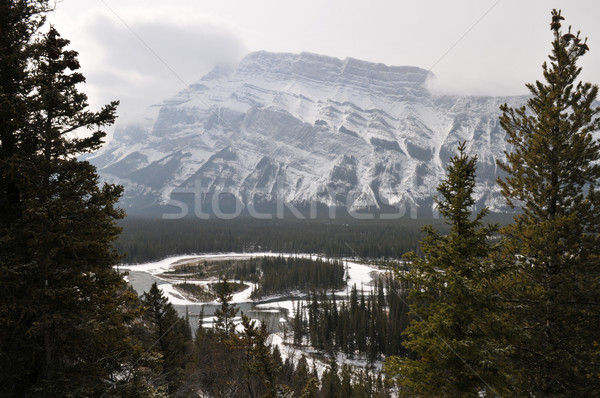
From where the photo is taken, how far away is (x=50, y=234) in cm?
793

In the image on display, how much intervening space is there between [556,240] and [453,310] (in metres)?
4.87

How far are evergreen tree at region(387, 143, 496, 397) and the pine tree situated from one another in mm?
1342

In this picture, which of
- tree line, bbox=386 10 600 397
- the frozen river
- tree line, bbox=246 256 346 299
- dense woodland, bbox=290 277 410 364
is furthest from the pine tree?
tree line, bbox=246 256 346 299

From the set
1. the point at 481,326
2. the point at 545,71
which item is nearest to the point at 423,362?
the point at 481,326

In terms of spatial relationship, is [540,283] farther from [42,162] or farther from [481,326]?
[42,162]

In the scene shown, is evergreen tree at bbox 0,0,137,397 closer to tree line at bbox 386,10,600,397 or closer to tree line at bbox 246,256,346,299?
tree line at bbox 386,10,600,397

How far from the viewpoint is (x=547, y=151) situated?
41.0ft

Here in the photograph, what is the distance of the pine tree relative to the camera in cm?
1085

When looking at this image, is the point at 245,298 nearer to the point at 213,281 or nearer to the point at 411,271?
the point at 213,281

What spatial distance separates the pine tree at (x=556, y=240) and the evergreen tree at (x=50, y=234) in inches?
487

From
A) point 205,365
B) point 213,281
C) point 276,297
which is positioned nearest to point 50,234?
point 205,365

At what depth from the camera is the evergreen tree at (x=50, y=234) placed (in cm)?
786

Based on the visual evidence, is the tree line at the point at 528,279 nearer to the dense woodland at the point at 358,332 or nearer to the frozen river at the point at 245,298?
the frozen river at the point at 245,298

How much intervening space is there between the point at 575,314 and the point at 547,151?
232 inches
